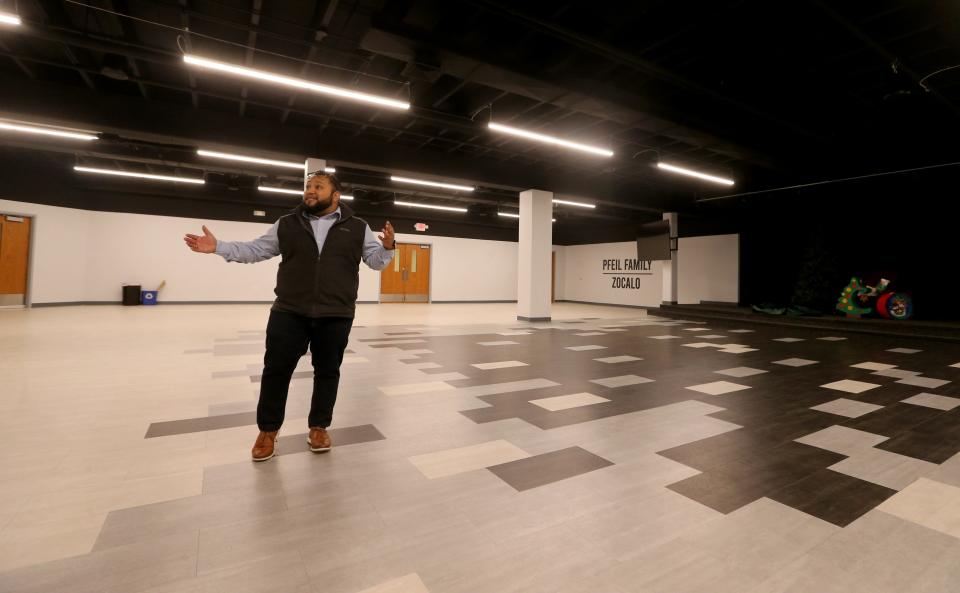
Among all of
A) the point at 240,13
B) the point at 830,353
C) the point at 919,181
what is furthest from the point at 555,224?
the point at 240,13

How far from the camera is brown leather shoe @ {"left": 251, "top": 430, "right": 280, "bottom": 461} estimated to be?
2150 millimetres

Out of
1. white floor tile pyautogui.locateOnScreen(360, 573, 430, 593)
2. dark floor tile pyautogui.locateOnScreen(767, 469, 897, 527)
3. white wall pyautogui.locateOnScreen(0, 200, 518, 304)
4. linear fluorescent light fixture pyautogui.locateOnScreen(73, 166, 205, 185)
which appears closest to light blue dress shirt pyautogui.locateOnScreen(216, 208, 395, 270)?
white floor tile pyautogui.locateOnScreen(360, 573, 430, 593)

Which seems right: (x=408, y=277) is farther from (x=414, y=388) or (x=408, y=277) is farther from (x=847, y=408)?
(x=847, y=408)

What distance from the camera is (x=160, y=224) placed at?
12.9 meters

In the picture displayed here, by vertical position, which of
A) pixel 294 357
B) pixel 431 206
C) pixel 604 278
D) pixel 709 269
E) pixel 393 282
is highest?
pixel 431 206

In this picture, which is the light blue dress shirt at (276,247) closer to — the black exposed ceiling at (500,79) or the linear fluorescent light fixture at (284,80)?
the black exposed ceiling at (500,79)

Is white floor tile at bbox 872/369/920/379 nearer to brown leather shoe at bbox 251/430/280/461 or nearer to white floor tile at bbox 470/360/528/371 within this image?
white floor tile at bbox 470/360/528/371

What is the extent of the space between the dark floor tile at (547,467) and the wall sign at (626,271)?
1443 centimetres

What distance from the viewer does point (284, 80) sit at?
5.15m

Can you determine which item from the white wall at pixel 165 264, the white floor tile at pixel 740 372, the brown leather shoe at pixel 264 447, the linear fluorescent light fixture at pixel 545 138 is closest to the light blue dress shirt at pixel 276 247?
the brown leather shoe at pixel 264 447

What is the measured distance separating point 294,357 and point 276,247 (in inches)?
22.7

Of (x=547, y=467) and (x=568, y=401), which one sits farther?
(x=568, y=401)

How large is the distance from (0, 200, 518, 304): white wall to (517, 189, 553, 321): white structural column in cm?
681

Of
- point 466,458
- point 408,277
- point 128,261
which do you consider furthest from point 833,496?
point 128,261
